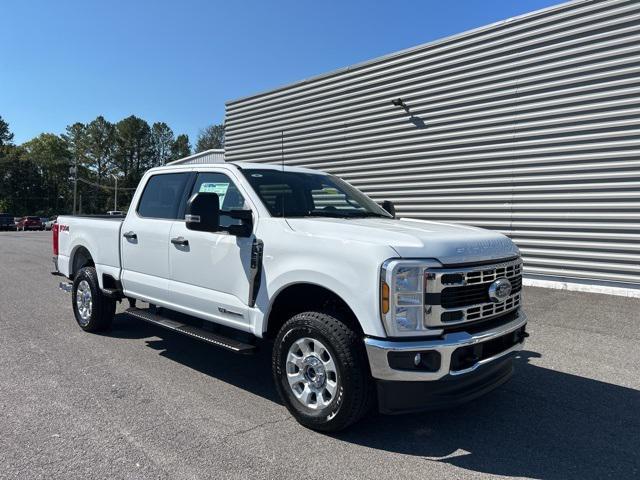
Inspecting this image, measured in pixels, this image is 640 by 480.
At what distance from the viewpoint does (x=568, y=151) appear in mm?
9172

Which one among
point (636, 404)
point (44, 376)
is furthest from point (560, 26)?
point (44, 376)

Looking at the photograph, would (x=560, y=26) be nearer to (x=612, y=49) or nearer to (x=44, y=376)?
(x=612, y=49)

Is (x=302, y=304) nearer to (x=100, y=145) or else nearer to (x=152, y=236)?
(x=152, y=236)

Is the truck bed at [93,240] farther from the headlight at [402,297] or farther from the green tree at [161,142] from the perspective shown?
the green tree at [161,142]

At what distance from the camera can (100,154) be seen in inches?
3743

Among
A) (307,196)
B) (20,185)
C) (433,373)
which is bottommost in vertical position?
(433,373)

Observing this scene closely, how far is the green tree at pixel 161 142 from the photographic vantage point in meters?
98.2

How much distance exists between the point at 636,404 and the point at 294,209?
336 centimetres

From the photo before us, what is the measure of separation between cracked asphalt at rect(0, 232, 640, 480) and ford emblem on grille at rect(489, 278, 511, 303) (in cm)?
99

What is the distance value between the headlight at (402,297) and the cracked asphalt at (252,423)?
34.4 inches

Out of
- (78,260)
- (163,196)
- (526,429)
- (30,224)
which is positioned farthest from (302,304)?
(30,224)

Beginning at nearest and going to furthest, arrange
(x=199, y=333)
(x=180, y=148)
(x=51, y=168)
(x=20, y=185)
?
(x=199, y=333) < (x=20, y=185) < (x=51, y=168) < (x=180, y=148)

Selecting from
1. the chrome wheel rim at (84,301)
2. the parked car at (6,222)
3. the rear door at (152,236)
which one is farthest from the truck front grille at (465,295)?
the parked car at (6,222)

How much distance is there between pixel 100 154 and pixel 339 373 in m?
103
